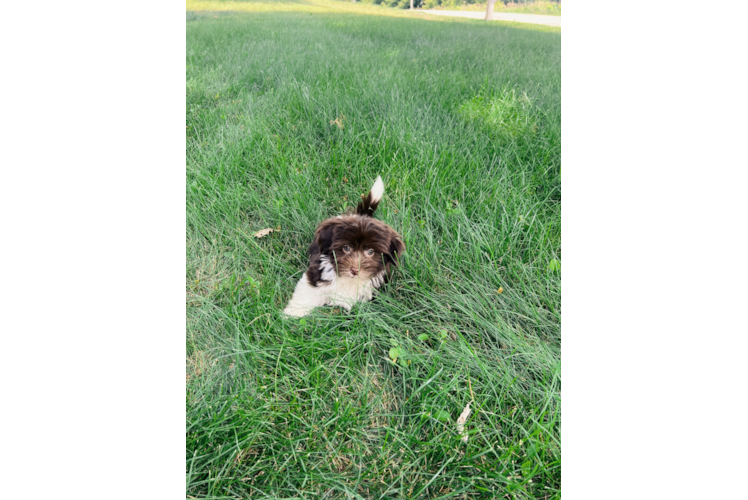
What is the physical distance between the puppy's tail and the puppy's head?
0.20 metres

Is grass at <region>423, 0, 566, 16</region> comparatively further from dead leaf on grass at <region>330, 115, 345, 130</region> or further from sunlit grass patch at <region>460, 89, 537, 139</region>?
dead leaf on grass at <region>330, 115, 345, 130</region>

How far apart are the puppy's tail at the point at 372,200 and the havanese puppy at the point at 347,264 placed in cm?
18

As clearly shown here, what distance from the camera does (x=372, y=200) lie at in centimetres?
212

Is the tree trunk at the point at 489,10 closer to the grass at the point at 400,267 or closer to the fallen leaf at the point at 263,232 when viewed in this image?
the grass at the point at 400,267

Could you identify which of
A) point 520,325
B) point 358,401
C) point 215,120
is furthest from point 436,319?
point 215,120

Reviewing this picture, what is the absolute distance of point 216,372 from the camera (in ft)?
4.80

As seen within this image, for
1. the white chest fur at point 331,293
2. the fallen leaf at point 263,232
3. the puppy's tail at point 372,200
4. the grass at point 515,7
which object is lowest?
the white chest fur at point 331,293

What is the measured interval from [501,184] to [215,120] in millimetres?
1747

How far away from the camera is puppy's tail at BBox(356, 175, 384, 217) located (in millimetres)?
2090

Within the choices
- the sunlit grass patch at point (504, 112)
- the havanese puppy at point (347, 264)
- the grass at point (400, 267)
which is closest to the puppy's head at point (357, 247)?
the havanese puppy at point (347, 264)

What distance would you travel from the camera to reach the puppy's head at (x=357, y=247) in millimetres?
1863

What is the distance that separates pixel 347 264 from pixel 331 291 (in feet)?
0.52

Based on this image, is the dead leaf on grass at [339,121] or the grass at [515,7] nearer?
the grass at [515,7]
